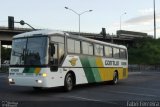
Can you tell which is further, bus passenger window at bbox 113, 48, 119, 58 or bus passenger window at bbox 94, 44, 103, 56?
bus passenger window at bbox 113, 48, 119, 58

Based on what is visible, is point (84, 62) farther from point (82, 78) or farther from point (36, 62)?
point (36, 62)

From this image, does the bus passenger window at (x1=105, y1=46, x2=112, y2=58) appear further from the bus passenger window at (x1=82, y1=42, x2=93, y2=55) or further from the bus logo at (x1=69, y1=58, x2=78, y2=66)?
the bus logo at (x1=69, y1=58, x2=78, y2=66)

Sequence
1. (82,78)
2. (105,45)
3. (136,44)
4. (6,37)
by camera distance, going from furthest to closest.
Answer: (136,44)
(6,37)
(105,45)
(82,78)

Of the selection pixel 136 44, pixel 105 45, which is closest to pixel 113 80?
pixel 105 45

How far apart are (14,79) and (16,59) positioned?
97cm

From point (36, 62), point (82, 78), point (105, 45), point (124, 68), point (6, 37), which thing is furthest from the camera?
point (6, 37)

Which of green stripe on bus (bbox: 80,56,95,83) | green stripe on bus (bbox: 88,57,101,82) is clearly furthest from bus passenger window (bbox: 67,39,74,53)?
green stripe on bus (bbox: 88,57,101,82)

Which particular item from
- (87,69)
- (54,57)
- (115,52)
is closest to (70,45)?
(54,57)

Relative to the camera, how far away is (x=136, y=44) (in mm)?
113375

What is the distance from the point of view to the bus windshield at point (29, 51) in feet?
56.4

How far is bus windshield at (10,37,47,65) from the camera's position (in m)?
17.2

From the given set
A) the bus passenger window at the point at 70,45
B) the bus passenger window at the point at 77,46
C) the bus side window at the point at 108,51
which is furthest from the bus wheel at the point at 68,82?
the bus side window at the point at 108,51

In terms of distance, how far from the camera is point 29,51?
17.5 m

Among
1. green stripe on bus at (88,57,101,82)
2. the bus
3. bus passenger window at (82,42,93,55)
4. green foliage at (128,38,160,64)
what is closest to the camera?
the bus
